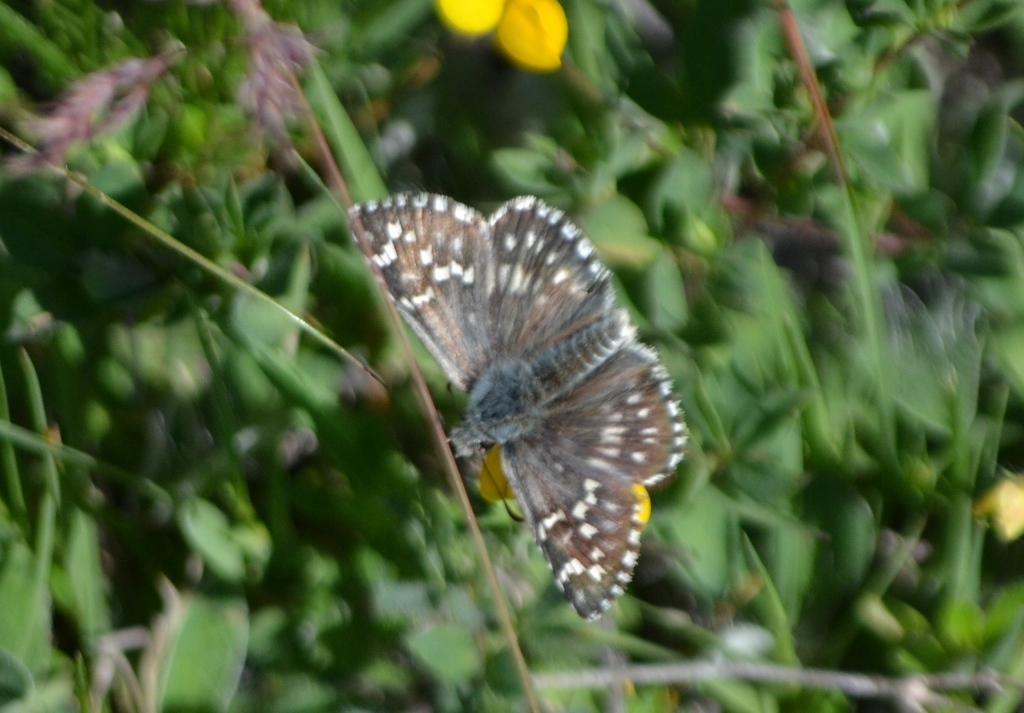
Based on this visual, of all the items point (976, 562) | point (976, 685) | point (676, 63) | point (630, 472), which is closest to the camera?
point (630, 472)

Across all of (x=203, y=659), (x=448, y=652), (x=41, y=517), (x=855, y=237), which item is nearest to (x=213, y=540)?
(x=203, y=659)

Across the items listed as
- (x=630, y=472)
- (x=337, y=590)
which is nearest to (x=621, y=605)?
(x=630, y=472)

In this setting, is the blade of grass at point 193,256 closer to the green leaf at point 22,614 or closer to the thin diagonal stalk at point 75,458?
the thin diagonal stalk at point 75,458

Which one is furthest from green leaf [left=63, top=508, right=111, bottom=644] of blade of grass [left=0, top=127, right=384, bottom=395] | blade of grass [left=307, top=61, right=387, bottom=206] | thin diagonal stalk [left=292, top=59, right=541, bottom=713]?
blade of grass [left=307, top=61, right=387, bottom=206]

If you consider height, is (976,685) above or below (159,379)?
below

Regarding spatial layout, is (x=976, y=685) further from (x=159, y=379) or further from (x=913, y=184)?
(x=159, y=379)

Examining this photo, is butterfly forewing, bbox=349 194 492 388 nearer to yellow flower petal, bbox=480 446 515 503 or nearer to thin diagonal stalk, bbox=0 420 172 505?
yellow flower petal, bbox=480 446 515 503

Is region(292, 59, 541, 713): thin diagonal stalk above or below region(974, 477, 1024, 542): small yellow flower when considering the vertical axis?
above
